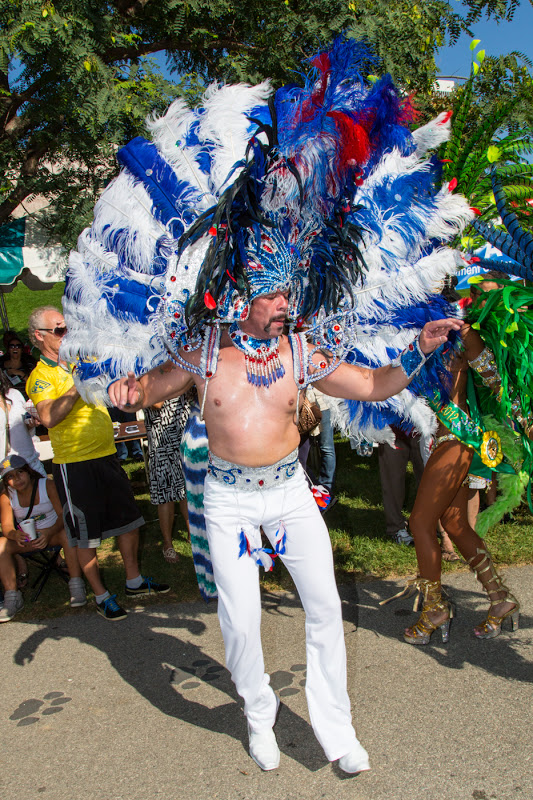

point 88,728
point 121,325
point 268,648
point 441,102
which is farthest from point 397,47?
point 88,728

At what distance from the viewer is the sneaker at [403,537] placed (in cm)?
514

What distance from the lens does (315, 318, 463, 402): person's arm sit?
2775 mm

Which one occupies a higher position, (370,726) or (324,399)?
(324,399)

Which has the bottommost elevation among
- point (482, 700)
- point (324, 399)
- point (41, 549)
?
point (482, 700)

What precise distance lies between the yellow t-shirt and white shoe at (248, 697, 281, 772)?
2.23 m

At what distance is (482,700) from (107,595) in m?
2.49

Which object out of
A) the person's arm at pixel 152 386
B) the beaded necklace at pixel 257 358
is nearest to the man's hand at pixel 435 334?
the beaded necklace at pixel 257 358

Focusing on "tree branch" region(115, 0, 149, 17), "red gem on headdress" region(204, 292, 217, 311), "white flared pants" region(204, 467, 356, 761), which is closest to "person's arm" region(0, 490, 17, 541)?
"white flared pants" region(204, 467, 356, 761)

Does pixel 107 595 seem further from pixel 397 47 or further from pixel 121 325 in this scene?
pixel 397 47

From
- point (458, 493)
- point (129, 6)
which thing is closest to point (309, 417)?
point (458, 493)

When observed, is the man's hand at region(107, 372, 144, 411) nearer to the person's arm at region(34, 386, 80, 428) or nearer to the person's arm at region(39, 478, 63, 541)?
the person's arm at region(34, 386, 80, 428)

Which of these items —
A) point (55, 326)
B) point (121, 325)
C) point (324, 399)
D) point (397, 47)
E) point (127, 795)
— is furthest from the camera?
point (397, 47)

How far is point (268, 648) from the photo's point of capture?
3.81 meters

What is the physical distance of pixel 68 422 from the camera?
14.5 feet
